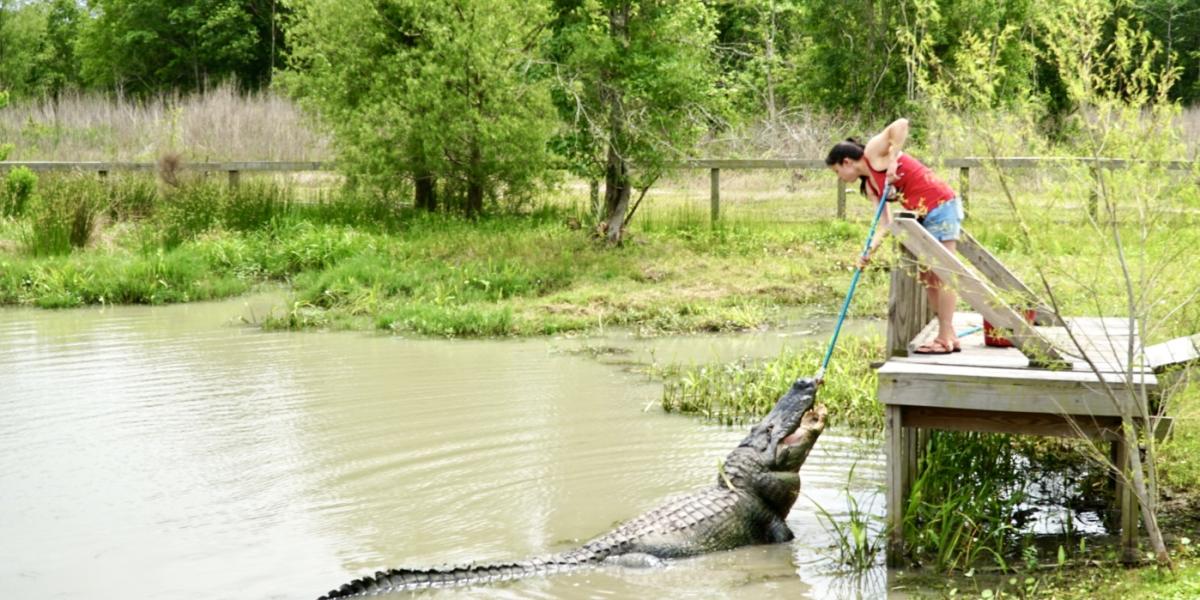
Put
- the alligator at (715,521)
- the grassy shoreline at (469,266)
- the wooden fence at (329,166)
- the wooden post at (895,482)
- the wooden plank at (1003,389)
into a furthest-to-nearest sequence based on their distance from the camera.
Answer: the wooden fence at (329,166) < the grassy shoreline at (469,266) < the alligator at (715,521) < the wooden post at (895,482) < the wooden plank at (1003,389)

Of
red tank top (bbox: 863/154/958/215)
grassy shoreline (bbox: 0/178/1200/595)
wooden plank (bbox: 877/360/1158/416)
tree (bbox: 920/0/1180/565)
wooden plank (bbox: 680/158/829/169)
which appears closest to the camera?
tree (bbox: 920/0/1180/565)

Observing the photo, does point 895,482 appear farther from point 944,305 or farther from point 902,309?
point 902,309

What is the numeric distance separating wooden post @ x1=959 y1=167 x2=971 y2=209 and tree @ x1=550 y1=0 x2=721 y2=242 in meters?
3.34

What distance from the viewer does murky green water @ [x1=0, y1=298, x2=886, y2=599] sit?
650cm

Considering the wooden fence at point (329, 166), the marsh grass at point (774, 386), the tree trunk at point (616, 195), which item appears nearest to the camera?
the marsh grass at point (774, 386)

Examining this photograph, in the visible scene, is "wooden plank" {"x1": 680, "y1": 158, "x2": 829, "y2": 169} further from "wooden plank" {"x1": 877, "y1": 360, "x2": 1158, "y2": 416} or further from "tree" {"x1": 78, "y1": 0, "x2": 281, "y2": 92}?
"tree" {"x1": 78, "y1": 0, "x2": 281, "y2": 92}

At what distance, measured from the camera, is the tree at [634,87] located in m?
15.4

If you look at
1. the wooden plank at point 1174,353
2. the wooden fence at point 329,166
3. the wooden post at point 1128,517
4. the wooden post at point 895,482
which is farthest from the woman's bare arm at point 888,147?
the wooden fence at point 329,166

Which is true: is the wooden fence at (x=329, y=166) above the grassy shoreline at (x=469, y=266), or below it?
above

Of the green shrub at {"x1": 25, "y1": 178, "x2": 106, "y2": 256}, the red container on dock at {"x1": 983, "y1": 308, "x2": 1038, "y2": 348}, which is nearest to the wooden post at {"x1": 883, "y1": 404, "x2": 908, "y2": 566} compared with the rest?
the red container on dock at {"x1": 983, "y1": 308, "x2": 1038, "y2": 348}

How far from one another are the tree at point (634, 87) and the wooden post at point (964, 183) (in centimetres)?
334

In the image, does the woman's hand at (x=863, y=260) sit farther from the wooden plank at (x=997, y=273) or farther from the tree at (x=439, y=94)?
the tree at (x=439, y=94)

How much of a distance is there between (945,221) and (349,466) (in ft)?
13.4

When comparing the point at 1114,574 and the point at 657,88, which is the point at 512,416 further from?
the point at 657,88
